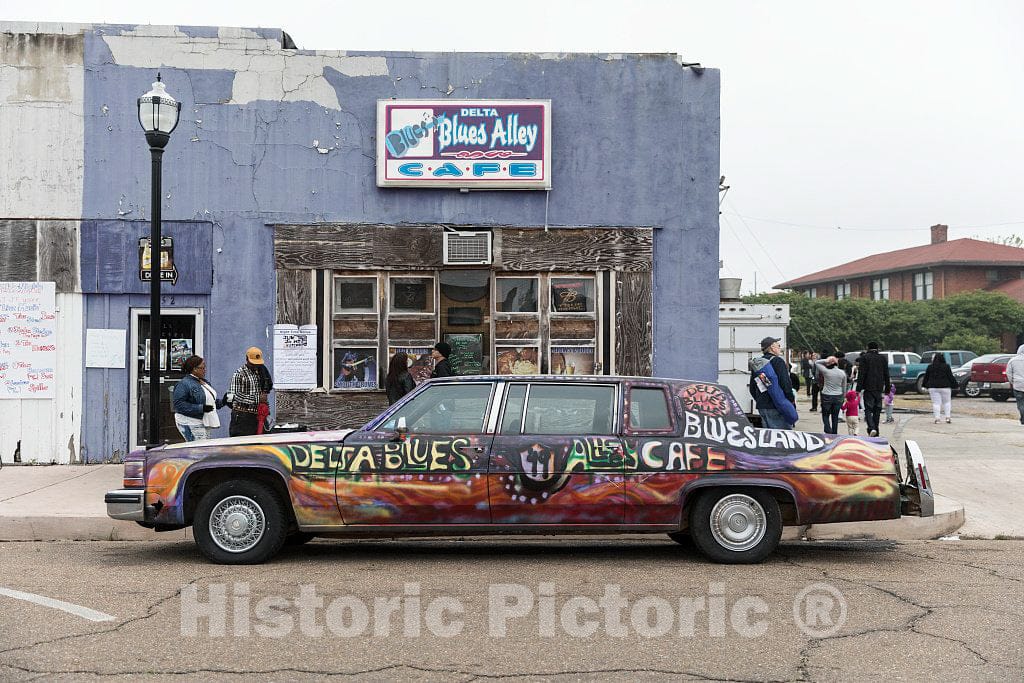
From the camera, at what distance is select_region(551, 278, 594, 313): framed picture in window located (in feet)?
47.3

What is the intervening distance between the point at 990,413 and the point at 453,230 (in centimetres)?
1855

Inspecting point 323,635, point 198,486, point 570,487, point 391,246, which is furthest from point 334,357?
point 323,635

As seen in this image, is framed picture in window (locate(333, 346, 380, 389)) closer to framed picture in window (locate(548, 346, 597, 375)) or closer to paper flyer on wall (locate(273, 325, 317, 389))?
paper flyer on wall (locate(273, 325, 317, 389))

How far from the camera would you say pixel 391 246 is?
14.2m

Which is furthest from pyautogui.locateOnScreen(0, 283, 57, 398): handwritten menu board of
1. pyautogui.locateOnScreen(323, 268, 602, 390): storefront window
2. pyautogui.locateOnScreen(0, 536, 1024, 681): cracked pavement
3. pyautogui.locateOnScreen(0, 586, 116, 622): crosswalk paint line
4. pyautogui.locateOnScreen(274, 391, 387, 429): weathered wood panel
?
pyautogui.locateOnScreen(0, 586, 116, 622): crosswalk paint line

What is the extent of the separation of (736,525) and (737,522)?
0.02 meters

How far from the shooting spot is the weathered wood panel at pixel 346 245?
46.4ft

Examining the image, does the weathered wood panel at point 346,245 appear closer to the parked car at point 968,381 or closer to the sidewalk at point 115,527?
the sidewalk at point 115,527

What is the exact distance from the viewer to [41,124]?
1407 cm

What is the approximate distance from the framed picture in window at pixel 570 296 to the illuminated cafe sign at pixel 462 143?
1.36 m

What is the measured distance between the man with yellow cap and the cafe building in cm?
209

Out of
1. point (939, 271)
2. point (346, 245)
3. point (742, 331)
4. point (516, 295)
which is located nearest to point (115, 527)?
point (346, 245)

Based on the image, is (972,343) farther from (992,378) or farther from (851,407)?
(851,407)

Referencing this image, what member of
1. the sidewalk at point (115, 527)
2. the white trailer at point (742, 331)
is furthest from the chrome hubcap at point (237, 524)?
the white trailer at point (742, 331)
